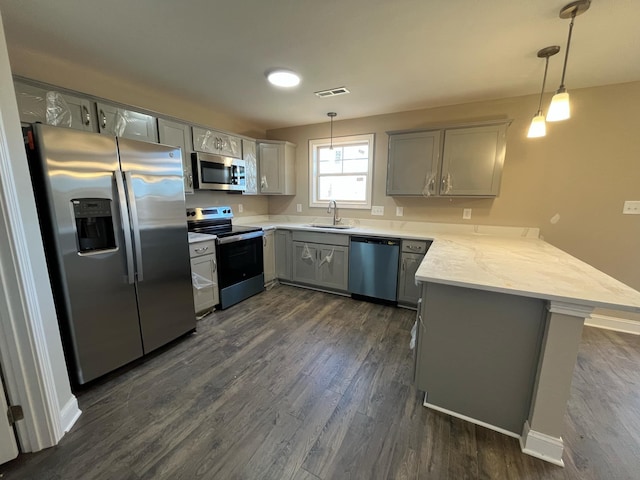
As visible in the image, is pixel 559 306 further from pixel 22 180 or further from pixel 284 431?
pixel 22 180

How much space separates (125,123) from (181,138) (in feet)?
1.72

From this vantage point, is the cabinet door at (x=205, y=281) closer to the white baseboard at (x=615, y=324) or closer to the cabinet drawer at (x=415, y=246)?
the cabinet drawer at (x=415, y=246)

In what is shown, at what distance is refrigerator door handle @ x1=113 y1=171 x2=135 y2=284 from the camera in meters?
1.77

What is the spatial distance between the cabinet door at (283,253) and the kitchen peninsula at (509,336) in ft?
7.53

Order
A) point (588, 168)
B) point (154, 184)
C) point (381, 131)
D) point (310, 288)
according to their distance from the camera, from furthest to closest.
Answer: point (310, 288) → point (381, 131) → point (588, 168) → point (154, 184)

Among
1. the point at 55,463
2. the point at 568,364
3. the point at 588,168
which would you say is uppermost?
the point at 588,168

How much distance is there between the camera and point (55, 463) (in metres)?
1.30

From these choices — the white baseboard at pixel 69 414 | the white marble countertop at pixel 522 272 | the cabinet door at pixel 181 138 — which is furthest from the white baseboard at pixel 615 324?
the cabinet door at pixel 181 138

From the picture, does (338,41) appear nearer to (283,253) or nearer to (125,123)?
→ (125,123)

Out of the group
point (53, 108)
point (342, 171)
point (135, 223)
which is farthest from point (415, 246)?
point (53, 108)

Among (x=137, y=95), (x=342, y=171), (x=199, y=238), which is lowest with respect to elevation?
(x=199, y=238)

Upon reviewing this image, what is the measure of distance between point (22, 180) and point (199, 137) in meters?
1.85

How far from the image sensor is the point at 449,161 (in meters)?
2.90

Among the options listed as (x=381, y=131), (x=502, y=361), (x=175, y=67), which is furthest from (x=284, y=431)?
(x=381, y=131)
